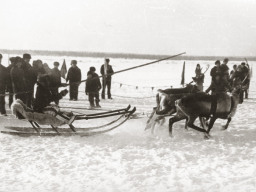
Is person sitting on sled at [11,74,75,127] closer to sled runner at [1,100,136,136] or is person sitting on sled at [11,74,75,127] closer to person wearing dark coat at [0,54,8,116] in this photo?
sled runner at [1,100,136,136]

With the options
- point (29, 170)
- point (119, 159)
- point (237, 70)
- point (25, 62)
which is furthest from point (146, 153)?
point (237, 70)

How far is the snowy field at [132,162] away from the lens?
4867 mm

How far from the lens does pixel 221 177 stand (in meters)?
5.14

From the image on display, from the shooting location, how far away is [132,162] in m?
5.83

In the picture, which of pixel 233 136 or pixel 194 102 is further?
pixel 233 136

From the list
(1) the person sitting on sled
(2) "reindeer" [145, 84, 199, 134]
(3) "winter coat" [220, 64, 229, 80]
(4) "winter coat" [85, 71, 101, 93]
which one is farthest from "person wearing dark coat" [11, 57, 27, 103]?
(3) "winter coat" [220, 64, 229, 80]

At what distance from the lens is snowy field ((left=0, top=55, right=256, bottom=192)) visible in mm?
4867

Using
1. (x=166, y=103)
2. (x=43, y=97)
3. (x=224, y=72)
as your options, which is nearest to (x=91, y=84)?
(x=224, y=72)

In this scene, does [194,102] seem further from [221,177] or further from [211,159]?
[221,177]

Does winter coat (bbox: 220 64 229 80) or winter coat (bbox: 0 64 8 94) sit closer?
winter coat (bbox: 0 64 8 94)

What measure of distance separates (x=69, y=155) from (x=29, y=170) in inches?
36.9

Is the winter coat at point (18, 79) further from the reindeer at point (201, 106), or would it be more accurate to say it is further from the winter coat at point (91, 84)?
the reindeer at point (201, 106)

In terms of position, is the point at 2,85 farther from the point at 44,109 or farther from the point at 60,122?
the point at 60,122

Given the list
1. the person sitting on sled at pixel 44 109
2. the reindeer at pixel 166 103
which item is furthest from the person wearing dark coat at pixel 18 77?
the reindeer at pixel 166 103
